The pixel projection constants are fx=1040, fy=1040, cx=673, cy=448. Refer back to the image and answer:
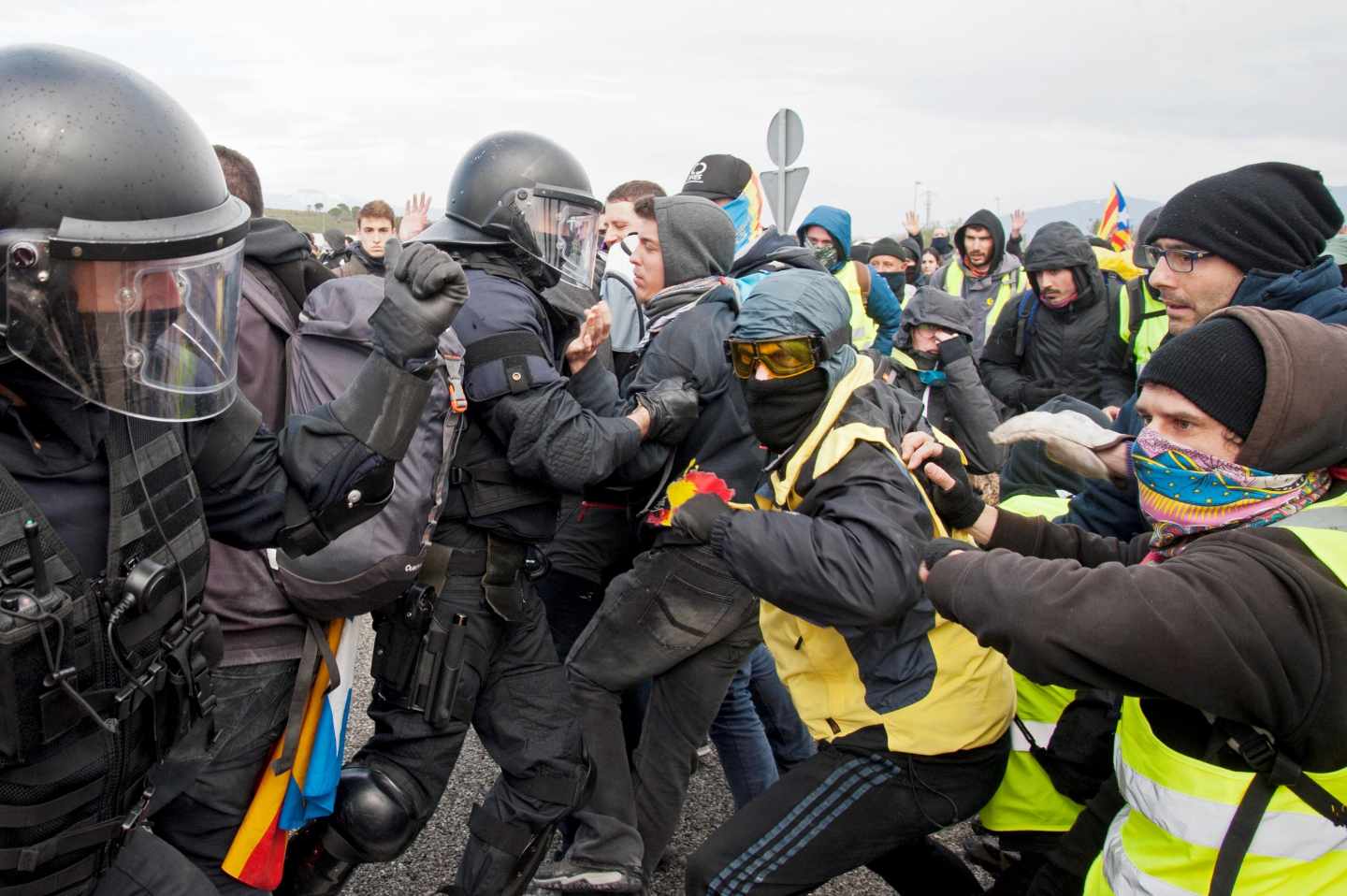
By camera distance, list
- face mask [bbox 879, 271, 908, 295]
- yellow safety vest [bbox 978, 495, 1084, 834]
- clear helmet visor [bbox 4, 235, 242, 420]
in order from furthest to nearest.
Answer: face mask [bbox 879, 271, 908, 295] → yellow safety vest [bbox 978, 495, 1084, 834] → clear helmet visor [bbox 4, 235, 242, 420]

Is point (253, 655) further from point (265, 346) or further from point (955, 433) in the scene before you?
point (955, 433)

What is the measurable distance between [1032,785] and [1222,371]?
1.19 m

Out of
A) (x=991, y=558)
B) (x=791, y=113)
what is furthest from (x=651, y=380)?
(x=791, y=113)

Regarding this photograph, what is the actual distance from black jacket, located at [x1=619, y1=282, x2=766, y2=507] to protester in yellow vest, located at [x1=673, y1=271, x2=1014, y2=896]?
2.39 ft

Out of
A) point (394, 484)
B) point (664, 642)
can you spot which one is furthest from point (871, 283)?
point (394, 484)

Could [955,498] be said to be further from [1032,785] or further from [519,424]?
[519,424]

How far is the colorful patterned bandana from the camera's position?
5.32ft

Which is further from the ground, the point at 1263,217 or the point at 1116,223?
the point at 1263,217

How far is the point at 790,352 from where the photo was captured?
2514 mm

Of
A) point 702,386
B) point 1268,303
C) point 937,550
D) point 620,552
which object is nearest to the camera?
point 937,550

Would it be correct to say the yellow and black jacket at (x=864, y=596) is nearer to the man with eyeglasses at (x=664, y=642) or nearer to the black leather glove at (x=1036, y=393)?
the man with eyeglasses at (x=664, y=642)

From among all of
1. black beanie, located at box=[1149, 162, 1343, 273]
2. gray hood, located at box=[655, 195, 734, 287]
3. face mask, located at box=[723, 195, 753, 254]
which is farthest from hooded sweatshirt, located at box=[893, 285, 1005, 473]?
black beanie, located at box=[1149, 162, 1343, 273]

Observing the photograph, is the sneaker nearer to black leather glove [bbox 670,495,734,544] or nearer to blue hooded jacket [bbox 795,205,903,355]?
black leather glove [bbox 670,495,734,544]

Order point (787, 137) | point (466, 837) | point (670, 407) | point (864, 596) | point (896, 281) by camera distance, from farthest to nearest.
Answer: point (896, 281) → point (787, 137) → point (466, 837) → point (670, 407) → point (864, 596)
